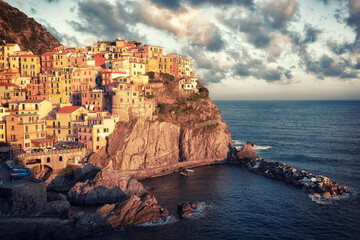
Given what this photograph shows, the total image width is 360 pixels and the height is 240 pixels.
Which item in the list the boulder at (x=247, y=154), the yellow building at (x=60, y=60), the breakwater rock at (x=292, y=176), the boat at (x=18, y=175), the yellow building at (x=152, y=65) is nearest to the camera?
the boat at (x=18, y=175)

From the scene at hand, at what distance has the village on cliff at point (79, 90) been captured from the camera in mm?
69188

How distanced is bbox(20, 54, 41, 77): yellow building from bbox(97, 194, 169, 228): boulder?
6511cm

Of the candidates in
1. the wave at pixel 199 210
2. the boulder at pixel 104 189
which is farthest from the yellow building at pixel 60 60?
the wave at pixel 199 210

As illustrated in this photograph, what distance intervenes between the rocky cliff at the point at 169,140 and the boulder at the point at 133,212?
1984cm

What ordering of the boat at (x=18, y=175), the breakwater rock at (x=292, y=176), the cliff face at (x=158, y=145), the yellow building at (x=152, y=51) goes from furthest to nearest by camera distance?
the yellow building at (x=152, y=51) → the cliff face at (x=158, y=145) → the breakwater rock at (x=292, y=176) → the boat at (x=18, y=175)

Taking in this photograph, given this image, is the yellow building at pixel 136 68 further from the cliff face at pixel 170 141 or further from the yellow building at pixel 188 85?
the cliff face at pixel 170 141

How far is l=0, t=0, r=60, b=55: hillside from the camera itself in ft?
366

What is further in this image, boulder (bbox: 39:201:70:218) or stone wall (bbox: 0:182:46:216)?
boulder (bbox: 39:201:70:218)

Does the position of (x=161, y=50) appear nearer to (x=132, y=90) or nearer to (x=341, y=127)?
(x=132, y=90)

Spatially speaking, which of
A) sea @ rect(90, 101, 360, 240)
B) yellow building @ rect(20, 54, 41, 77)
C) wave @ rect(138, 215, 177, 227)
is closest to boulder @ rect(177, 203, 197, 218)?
sea @ rect(90, 101, 360, 240)

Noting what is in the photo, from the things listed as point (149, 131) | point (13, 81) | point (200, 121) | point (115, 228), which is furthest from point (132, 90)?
point (115, 228)

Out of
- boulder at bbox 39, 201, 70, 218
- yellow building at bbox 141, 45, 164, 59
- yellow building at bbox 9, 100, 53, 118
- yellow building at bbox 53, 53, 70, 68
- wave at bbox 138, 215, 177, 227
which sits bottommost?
wave at bbox 138, 215, 177, 227

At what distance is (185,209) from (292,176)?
28.1 metres

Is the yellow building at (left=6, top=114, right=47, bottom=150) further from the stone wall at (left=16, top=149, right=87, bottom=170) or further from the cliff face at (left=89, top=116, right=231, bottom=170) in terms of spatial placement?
the cliff face at (left=89, top=116, right=231, bottom=170)
